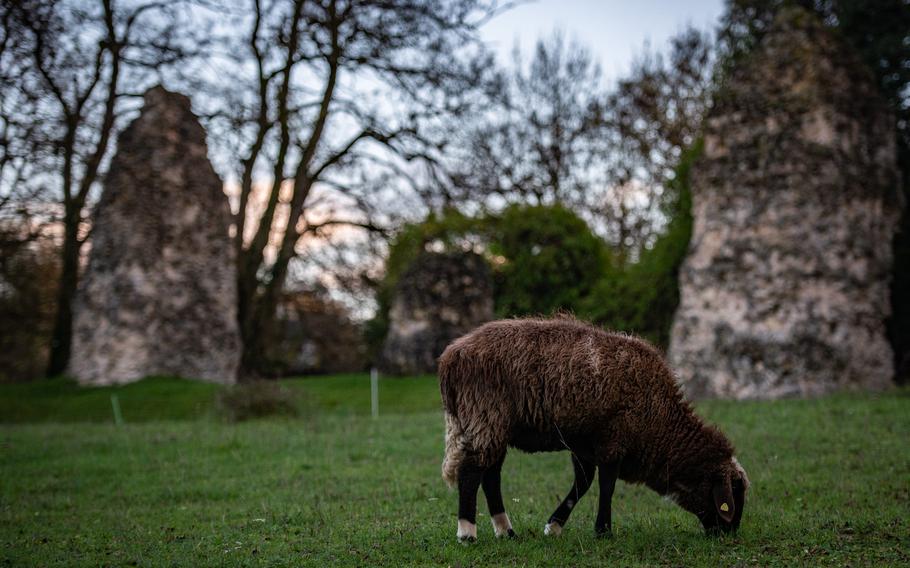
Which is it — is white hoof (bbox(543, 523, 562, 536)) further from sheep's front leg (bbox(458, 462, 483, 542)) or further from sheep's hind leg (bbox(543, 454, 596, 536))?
sheep's front leg (bbox(458, 462, 483, 542))

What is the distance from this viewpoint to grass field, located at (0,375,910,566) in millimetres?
6609

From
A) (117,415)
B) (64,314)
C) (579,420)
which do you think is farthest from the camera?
(64,314)

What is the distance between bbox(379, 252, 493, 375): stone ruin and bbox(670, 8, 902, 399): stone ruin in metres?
6.57

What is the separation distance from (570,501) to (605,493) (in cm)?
42

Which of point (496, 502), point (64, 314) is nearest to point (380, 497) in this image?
point (496, 502)

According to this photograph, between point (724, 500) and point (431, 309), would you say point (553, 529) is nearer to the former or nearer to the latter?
point (724, 500)

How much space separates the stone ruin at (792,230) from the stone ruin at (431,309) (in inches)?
259

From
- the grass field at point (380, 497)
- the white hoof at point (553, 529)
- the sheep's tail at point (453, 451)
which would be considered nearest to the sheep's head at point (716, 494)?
the grass field at point (380, 497)

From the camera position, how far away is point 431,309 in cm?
2330

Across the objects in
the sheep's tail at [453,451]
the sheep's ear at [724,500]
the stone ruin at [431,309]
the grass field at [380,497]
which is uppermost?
the stone ruin at [431,309]

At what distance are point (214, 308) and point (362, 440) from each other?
11224mm

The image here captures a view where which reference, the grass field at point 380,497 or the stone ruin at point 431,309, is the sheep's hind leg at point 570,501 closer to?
the grass field at point 380,497

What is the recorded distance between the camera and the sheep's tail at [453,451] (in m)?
6.72

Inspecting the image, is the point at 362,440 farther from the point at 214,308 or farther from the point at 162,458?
the point at 214,308
